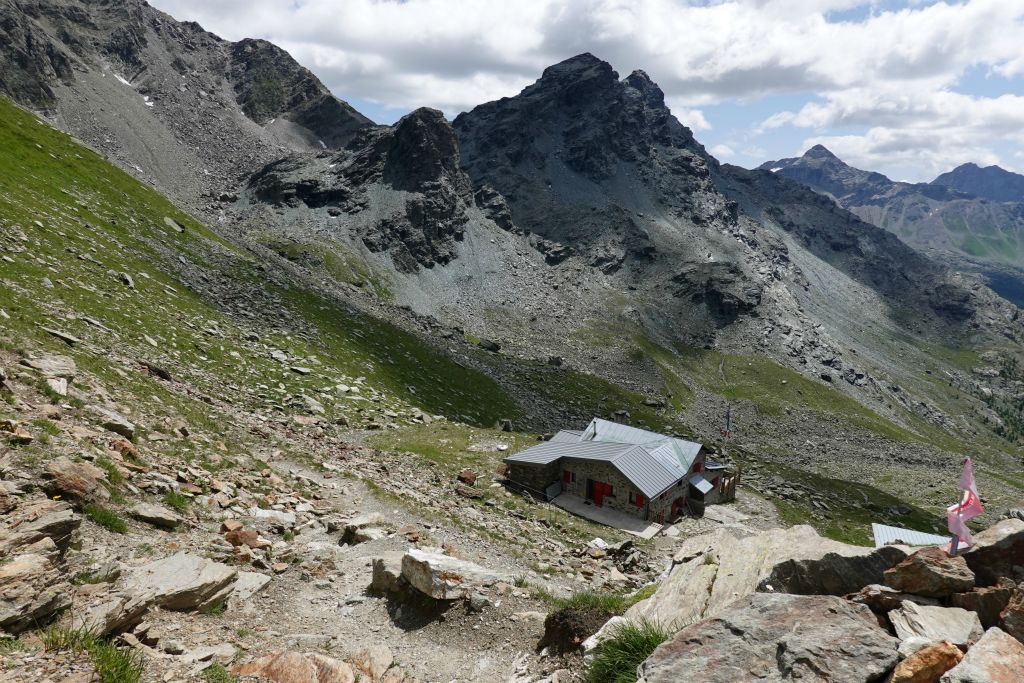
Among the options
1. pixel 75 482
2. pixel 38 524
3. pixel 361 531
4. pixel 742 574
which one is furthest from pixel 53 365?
pixel 742 574

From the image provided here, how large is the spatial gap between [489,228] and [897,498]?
121 meters

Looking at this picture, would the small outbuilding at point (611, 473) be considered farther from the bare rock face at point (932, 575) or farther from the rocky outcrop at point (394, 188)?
the rocky outcrop at point (394, 188)

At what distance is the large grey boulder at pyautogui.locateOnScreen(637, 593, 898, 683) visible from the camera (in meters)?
7.70

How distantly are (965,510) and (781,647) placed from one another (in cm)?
575

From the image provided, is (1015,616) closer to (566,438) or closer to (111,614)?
(111,614)

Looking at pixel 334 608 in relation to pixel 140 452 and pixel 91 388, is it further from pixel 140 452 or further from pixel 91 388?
pixel 91 388

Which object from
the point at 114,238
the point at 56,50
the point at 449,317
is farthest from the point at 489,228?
the point at 56,50


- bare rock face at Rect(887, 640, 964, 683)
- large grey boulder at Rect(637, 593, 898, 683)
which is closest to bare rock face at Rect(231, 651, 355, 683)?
large grey boulder at Rect(637, 593, 898, 683)

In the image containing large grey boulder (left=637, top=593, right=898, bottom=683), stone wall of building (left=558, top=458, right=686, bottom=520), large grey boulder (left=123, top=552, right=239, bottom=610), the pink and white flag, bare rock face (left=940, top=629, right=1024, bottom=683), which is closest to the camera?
bare rock face (left=940, top=629, right=1024, bottom=683)

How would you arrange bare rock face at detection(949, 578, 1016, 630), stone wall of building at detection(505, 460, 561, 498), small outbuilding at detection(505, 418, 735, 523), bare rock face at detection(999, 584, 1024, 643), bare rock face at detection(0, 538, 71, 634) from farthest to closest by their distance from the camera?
small outbuilding at detection(505, 418, 735, 523) → stone wall of building at detection(505, 460, 561, 498) → bare rock face at detection(0, 538, 71, 634) → bare rock face at detection(949, 578, 1016, 630) → bare rock face at detection(999, 584, 1024, 643)

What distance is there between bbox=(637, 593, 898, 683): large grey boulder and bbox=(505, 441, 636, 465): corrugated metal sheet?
103ft

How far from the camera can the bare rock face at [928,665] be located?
709cm

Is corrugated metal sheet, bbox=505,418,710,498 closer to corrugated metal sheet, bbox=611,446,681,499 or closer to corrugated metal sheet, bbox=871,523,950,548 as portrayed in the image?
corrugated metal sheet, bbox=611,446,681,499

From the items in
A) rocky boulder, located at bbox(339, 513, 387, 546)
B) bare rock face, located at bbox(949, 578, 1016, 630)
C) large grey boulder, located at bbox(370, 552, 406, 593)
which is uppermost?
bare rock face, located at bbox(949, 578, 1016, 630)
